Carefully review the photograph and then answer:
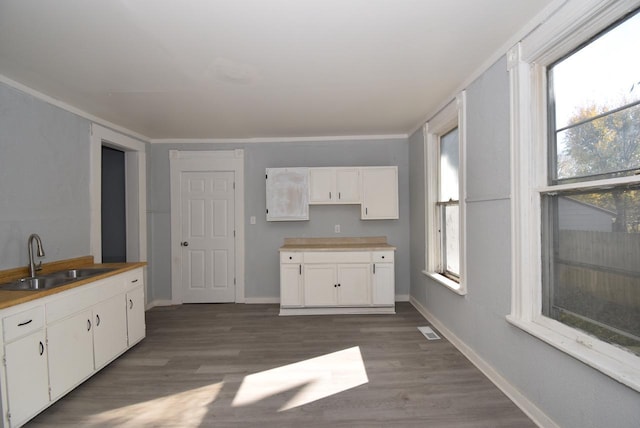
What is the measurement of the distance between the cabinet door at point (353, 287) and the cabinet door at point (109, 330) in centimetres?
241

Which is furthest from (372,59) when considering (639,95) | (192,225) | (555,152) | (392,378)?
(192,225)

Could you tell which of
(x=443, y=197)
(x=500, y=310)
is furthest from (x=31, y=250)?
(x=443, y=197)

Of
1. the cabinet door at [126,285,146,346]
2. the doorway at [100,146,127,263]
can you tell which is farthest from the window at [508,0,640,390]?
the doorway at [100,146,127,263]

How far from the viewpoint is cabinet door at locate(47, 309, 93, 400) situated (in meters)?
2.22

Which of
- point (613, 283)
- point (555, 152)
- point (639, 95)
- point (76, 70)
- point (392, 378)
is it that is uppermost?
point (76, 70)

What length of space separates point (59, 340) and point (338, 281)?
2.82 meters

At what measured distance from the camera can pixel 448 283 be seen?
3.31 metres

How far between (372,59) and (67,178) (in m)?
3.13

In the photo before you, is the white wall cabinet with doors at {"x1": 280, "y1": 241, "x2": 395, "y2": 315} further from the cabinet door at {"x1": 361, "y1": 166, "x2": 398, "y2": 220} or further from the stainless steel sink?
the stainless steel sink

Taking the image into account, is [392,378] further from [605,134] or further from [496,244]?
[605,134]

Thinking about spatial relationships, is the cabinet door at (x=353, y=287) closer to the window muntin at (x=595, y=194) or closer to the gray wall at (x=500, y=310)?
the gray wall at (x=500, y=310)

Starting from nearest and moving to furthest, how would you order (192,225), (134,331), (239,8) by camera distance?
(239,8)
(134,331)
(192,225)

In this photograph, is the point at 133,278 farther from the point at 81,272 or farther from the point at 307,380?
the point at 307,380

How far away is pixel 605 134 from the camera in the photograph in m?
1.61
